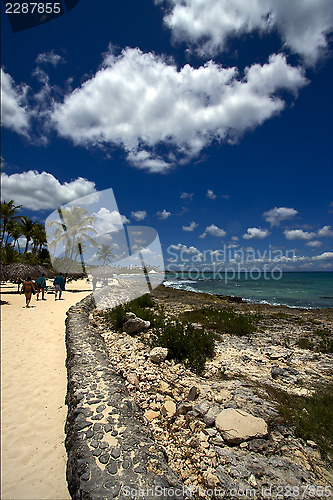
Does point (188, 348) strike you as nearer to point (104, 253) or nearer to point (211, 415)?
point (211, 415)

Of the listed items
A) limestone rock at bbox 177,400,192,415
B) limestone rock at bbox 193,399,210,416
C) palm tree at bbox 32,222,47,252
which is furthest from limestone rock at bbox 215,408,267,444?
palm tree at bbox 32,222,47,252

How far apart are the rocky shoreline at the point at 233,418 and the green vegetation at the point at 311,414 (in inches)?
3.6

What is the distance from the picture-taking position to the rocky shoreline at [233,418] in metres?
2.66

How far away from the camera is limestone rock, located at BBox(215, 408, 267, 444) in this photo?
3.21 meters

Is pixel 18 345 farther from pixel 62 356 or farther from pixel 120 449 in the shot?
pixel 120 449

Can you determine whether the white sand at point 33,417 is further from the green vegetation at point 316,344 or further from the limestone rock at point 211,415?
the green vegetation at point 316,344

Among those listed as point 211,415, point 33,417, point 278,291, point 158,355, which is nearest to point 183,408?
point 211,415

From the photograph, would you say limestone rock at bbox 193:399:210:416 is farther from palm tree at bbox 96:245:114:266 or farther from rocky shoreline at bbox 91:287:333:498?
palm tree at bbox 96:245:114:266

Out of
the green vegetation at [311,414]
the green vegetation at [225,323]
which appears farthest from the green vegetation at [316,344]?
the green vegetation at [311,414]

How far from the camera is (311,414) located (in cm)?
375

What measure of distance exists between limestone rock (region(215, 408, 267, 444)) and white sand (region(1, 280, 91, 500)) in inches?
90.4

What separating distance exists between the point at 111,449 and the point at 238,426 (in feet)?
6.28

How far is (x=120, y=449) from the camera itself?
2.85 metres

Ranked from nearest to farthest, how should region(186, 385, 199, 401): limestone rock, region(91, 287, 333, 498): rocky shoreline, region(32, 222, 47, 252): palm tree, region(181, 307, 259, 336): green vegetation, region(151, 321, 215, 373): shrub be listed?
region(91, 287, 333, 498): rocky shoreline, region(186, 385, 199, 401): limestone rock, region(151, 321, 215, 373): shrub, region(181, 307, 259, 336): green vegetation, region(32, 222, 47, 252): palm tree
